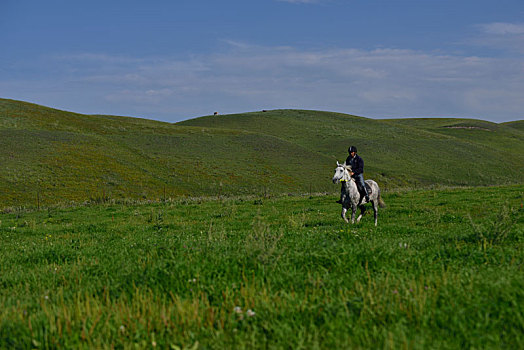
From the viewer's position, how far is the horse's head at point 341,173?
54.5 feet

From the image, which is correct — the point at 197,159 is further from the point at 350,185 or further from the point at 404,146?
the point at 350,185

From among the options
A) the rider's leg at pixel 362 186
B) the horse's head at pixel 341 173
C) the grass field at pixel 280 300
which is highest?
the horse's head at pixel 341 173

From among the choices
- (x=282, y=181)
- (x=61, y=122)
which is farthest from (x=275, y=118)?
(x=282, y=181)

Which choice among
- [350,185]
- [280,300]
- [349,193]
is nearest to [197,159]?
[350,185]

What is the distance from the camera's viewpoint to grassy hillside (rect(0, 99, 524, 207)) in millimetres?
52281

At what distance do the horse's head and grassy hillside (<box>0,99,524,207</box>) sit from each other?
3131cm

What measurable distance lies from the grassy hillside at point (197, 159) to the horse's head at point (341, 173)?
31.3 metres

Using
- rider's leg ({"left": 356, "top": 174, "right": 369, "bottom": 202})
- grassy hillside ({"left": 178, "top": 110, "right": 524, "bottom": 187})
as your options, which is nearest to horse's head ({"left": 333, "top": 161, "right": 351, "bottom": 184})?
rider's leg ({"left": 356, "top": 174, "right": 369, "bottom": 202})

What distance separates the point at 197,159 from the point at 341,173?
5579cm

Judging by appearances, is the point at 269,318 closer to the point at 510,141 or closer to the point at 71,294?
the point at 71,294

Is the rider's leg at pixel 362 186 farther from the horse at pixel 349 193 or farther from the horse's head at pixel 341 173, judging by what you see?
the horse's head at pixel 341 173

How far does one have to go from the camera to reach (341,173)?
1686 centimetres

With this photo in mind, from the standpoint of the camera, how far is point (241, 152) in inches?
3140

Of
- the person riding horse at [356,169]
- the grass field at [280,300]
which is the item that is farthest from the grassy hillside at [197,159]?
the grass field at [280,300]
